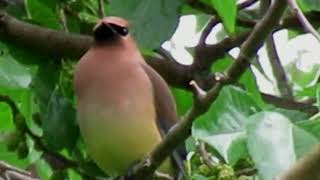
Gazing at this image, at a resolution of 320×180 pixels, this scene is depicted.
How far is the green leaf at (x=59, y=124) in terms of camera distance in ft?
6.39

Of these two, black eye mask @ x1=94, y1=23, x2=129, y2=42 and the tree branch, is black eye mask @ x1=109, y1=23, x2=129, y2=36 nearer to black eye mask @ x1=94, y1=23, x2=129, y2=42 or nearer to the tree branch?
black eye mask @ x1=94, y1=23, x2=129, y2=42

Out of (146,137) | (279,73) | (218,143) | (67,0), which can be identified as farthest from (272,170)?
(279,73)

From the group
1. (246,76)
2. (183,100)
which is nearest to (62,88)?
(183,100)

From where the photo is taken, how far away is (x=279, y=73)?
2451 millimetres

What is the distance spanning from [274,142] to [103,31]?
93cm

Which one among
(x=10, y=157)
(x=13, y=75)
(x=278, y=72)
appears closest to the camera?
(x=13, y=75)

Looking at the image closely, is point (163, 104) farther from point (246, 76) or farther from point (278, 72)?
point (278, 72)

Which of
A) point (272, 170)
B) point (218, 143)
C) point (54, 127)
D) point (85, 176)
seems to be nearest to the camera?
point (272, 170)

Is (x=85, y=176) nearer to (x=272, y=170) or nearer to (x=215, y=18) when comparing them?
(x=215, y=18)

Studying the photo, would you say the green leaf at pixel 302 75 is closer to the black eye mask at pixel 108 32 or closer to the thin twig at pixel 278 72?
the thin twig at pixel 278 72

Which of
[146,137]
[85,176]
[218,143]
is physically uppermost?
[218,143]

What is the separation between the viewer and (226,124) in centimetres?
130

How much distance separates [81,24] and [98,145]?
1.06 ft

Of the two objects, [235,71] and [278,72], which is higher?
[235,71]
